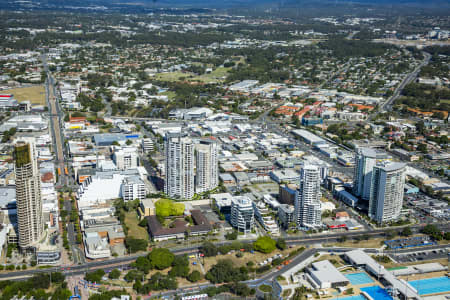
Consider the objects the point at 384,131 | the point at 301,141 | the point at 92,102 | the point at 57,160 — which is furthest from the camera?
the point at 92,102

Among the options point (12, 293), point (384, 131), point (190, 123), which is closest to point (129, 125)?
point (190, 123)

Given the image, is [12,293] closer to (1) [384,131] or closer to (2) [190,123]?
(2) [190,123]

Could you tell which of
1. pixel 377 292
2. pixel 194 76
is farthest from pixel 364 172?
pixel 194 76

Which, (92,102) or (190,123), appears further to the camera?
(92,102)

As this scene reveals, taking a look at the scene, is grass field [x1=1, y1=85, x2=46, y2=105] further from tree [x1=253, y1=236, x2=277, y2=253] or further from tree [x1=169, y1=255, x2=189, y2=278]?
tree [x1=253, y1=236, x2=277, y2=253]

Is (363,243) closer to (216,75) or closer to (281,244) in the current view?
(281,244)
